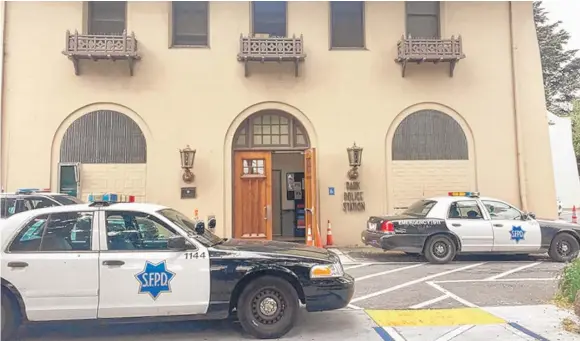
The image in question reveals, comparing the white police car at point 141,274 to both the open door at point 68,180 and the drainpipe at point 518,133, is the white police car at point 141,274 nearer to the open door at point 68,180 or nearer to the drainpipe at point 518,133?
the open door at point 68,180

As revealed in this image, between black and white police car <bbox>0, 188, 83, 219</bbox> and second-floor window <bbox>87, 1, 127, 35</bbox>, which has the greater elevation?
second-floor window <bbox>87, 1, 127, 35</bbox>

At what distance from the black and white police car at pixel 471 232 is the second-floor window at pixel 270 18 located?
677cm

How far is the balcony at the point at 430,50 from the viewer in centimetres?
1335

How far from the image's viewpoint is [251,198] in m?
13.7

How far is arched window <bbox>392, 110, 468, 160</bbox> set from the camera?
1384 cm

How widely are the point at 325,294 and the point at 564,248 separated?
8.04m

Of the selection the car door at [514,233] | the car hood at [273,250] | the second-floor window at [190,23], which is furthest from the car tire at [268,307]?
the second-floor window at [190,23]

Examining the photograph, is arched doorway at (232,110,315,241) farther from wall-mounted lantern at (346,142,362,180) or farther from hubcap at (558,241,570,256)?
hubcap at (558,241,570,256)

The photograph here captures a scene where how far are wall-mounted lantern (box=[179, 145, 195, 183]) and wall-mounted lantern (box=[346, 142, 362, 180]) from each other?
447 cm

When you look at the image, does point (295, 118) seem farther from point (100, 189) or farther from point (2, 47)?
point (2, 47)

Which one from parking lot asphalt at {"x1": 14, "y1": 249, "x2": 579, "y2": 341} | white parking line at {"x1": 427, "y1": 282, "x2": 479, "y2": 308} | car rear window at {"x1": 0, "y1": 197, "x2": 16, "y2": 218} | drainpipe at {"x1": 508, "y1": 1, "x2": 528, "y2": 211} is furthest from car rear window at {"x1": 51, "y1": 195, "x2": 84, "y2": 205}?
drainpipe at {"x1": 508, "y1": 1, "x2": 528, "y2": 211}

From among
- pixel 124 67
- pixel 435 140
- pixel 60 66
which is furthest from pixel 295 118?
pixel 60 66

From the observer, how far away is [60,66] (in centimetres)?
1325

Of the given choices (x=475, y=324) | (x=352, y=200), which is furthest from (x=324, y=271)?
(x=352, y=200)
